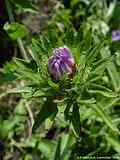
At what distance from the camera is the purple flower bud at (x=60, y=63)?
6.12 feet

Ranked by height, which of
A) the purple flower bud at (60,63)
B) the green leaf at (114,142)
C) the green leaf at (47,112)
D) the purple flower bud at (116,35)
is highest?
the purple flower bud at (116,35)

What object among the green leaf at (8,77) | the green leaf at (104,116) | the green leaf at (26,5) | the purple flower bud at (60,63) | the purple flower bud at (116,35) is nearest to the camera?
the purple flower bud at (60,63)

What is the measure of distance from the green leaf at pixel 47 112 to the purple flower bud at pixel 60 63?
0.16 m

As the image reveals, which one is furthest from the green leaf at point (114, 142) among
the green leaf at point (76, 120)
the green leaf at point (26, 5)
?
the green leaf at point (26, 5)

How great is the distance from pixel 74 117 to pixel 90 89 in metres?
0.16

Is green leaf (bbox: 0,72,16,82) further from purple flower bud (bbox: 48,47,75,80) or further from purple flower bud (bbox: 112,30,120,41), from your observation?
purple flower bud (bbox: 112,30,120,41)

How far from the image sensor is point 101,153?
263 cm

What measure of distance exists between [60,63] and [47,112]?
27 centimetres

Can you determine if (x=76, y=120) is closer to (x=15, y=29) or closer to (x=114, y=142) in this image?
(x=114, y=142)

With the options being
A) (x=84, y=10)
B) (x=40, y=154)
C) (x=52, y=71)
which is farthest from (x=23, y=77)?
(x=84, y=10)

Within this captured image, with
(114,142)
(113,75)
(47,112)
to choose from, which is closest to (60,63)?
(47,112)

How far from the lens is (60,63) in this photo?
1.87m

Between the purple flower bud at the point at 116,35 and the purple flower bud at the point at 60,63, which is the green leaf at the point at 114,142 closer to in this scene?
the purple flower bud at the point at 60,63

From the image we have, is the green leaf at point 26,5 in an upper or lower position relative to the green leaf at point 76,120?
upper
